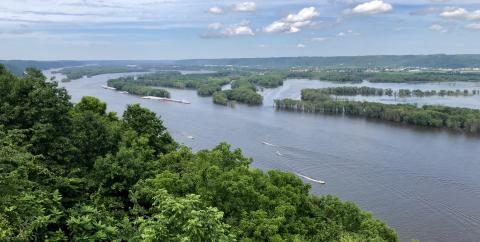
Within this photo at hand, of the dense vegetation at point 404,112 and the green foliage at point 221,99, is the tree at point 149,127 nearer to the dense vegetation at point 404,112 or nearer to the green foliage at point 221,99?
the dense vegetation at point 404,112

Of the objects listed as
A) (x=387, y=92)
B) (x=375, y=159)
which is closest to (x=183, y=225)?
(x=375, y=159)

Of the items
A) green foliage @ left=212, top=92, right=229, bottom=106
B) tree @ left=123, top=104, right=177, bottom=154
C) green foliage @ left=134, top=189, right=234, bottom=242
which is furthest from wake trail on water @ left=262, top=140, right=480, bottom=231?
green foliage @ left=212, top=92, right=229, bottom=106

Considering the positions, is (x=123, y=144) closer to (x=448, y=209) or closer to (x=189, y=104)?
(x=448, y=209)

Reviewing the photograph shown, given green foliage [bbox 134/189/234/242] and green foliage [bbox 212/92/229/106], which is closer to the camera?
green foliage [bbox 134/189/234/242]

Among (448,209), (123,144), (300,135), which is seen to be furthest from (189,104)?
(123,144)

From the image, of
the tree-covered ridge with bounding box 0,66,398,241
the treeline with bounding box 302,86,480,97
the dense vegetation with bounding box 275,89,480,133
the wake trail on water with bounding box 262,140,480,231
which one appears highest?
the tree-covered ridge with bounding box 0,66,398,241

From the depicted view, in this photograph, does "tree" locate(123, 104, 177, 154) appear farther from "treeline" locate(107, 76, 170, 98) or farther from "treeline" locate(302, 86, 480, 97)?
"treeline" locate(302, 86, 480, 97)
